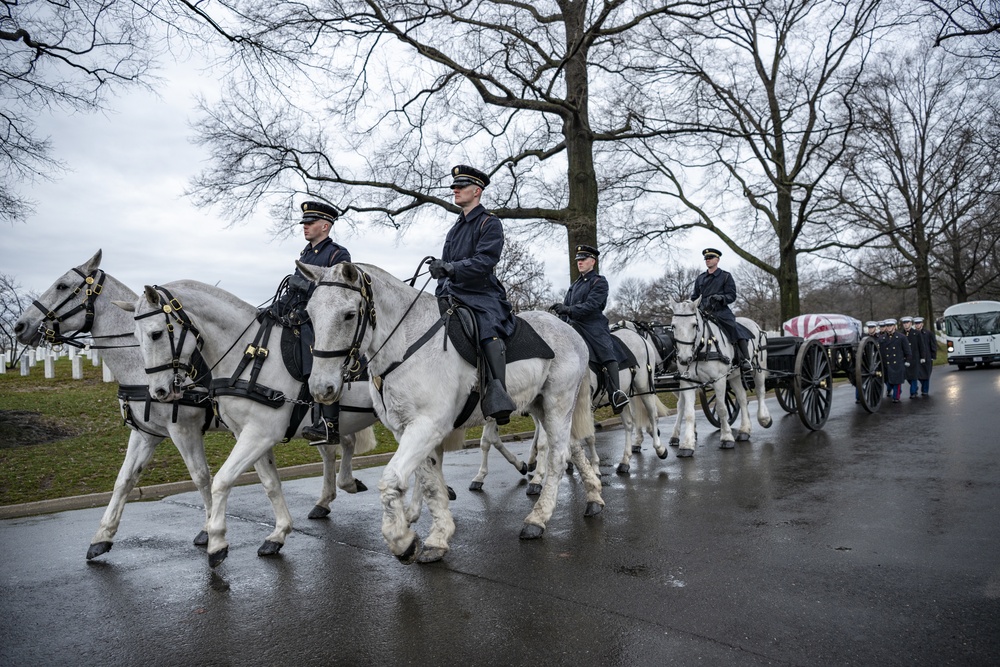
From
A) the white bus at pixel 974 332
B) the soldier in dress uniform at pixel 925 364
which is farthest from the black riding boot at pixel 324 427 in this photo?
the white bus at pixel 974 332

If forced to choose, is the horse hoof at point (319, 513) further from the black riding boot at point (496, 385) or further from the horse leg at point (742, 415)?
the horse leg at point (742, 415)

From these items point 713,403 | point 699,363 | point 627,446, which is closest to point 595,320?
point 627,446

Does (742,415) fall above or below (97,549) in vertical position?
above

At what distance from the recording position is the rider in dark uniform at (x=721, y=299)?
1129 centimetres

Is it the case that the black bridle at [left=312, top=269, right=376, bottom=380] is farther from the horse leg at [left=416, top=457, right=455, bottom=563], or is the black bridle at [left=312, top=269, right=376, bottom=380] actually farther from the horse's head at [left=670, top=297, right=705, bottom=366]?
the horse's head at [left=670, top=297, right=705, bottom=366]

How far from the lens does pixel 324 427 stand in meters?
5.82

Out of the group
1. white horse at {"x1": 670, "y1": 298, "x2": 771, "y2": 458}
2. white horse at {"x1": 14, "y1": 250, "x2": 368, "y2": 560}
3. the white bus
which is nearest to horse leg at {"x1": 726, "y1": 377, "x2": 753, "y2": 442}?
white horse at {"x1": 670, "y1": 298, "x2": 771, "y2": 458}

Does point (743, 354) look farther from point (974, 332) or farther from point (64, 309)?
point (974, 332)

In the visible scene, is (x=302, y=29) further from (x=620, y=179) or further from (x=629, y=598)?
(x=629, y=598)

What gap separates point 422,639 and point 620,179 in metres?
19.3

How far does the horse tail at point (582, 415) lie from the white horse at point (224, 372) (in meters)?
2.10

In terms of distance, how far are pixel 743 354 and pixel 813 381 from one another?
1.89 metres

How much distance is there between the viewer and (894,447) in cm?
999

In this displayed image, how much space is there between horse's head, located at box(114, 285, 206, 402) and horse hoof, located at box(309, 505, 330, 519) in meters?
2.12
